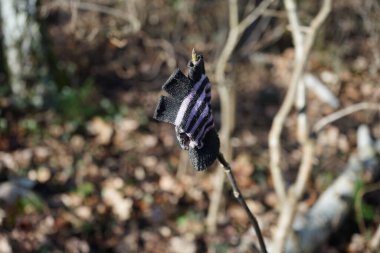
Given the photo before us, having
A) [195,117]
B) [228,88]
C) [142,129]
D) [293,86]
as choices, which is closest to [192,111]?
[195,117]

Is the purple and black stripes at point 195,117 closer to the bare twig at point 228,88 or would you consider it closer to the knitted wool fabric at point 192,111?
the knitted wool fabric at point 192,111

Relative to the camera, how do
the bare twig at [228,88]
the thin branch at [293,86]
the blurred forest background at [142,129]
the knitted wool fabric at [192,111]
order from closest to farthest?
1. the knitted wool fabric at [192,111]
2. the thin branch at [293,86]
3. the bare twig at [228,88]
4. the blurred forest background at [142,129]

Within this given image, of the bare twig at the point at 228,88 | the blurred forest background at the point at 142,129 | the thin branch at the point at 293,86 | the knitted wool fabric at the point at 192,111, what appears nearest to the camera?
the knitted wool fabric at the point at 192,111

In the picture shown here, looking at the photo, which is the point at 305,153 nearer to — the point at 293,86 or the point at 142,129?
the point at 293,86

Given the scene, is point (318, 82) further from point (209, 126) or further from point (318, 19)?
point (209, 126)

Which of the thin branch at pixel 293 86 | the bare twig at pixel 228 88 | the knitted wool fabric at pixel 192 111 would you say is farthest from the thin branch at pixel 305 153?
the knitted wool fabric at pixel 192 111

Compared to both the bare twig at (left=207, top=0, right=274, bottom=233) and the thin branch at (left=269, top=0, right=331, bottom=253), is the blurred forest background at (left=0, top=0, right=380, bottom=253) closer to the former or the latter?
the bare twig at (left=207, top=0, right=274, bottom=233)

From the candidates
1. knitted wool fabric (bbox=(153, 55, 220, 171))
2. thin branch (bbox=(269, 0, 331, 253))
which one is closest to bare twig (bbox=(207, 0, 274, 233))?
thin branch (bbox=(269, 0, 331, 253))
